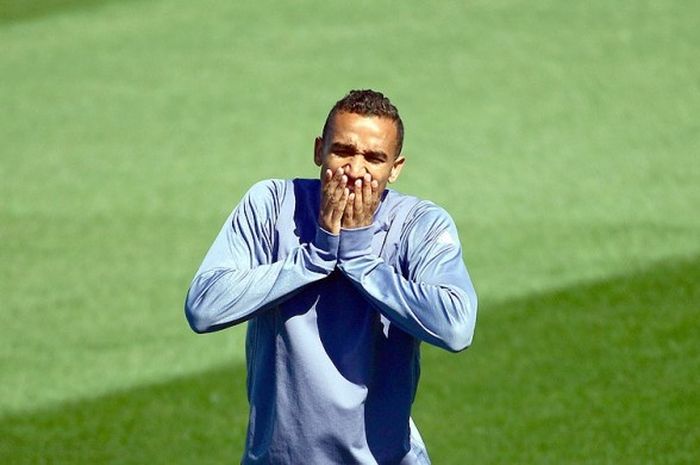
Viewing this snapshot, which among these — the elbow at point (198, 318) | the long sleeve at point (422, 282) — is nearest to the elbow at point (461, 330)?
the long sleeve at point (422, 282)

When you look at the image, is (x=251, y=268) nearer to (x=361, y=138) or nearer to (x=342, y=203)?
(x=342, y=203)

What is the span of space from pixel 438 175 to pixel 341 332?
5.59 m

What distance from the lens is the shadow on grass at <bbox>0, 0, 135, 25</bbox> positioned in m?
11.6

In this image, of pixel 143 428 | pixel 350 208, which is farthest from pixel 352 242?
pixel 143 428

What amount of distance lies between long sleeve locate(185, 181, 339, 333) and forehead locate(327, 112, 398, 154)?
221 mm

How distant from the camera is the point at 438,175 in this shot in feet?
28.5

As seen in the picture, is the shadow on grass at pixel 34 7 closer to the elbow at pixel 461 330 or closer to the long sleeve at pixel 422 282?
the long sleeve at pixel 422 282

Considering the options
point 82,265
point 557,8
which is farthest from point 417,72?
point 82,265

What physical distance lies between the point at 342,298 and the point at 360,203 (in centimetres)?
23

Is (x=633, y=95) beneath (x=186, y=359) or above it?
above

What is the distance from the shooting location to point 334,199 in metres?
3.11

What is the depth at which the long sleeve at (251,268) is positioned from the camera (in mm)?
3113

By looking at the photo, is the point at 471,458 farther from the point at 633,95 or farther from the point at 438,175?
the point at 633,95

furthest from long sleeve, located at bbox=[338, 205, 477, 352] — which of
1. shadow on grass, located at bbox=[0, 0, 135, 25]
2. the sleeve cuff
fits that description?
shadow on grass, located at bbox=[0, 0, 135, 25]
